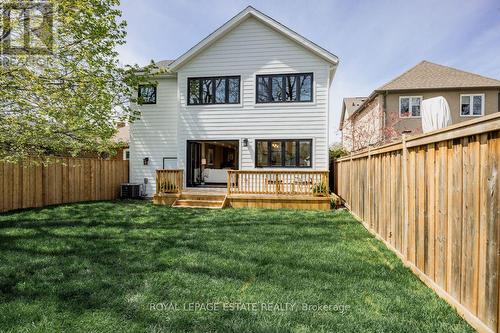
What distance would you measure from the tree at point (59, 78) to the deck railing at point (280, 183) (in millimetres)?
4571

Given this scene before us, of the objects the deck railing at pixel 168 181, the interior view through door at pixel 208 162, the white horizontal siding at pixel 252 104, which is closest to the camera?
the deck railing at pixel 168 181

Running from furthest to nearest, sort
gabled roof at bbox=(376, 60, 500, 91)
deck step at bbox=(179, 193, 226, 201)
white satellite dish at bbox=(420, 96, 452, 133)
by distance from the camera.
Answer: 1. gabled roof at bbox=(376, 60, 500, 91)
2. deck step at bbox=(179, 193, 226, 201)
3. white satellite dish at bbox=(420, 96, 452, 133)

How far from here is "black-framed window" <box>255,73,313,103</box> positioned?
11680 mm

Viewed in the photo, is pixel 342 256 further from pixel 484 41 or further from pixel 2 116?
pixel 484 41

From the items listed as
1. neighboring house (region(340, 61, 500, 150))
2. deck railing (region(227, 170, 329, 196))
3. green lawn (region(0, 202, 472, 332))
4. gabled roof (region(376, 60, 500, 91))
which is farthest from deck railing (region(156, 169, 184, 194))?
gabled roof (region(376, 60, 500, 91))

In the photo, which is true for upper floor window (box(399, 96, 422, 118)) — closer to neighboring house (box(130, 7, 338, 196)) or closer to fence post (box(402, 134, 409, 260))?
neighboring house (box(130, 7, 338, 196))

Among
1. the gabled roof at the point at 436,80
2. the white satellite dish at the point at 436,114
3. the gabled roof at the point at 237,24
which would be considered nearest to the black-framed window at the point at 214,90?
the gabled roof at the point at 237,24

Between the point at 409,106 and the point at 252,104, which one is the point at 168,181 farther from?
the point at 409,106

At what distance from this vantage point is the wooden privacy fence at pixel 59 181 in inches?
333

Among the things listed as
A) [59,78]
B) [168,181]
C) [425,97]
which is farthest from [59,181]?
[425,97]

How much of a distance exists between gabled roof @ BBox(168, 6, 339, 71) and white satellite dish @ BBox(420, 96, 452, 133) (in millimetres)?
8388

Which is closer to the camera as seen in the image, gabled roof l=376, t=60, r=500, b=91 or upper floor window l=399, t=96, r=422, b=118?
gabled roof l=376, t=60, r=500, b=91

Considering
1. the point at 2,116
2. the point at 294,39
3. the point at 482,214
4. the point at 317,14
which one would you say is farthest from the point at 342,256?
the point at 317,14

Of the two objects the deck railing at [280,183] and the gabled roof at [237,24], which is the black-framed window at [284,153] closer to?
the deck railing at [280,183]
